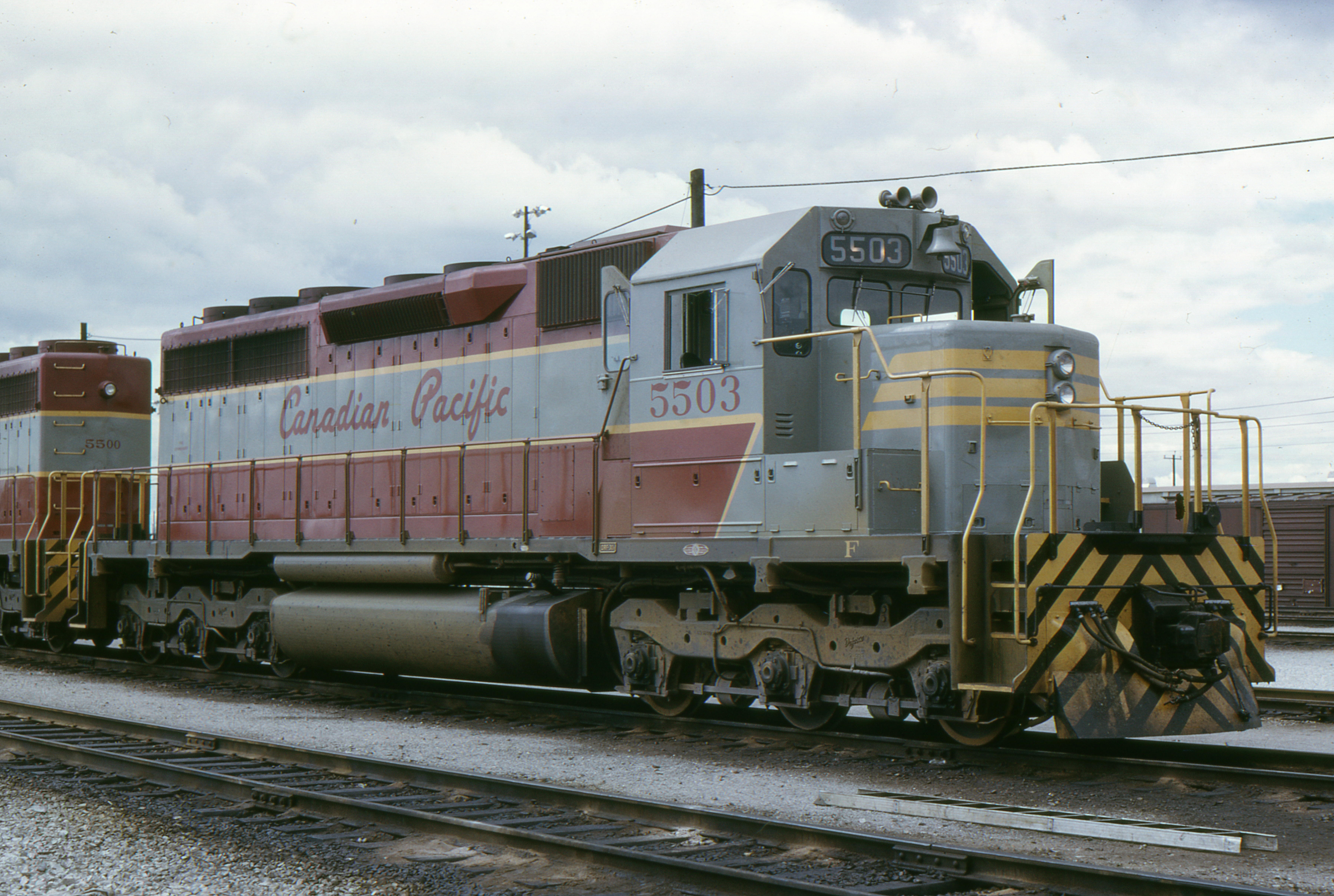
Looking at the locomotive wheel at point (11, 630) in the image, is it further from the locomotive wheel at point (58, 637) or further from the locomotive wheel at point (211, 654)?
the locomotive wheel at point (211, 654)

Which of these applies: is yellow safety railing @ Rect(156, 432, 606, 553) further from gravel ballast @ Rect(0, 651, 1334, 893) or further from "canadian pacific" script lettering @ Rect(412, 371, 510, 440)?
gravel ballast @ Rect(0, 651, 1334, 893)

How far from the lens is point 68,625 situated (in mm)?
16016

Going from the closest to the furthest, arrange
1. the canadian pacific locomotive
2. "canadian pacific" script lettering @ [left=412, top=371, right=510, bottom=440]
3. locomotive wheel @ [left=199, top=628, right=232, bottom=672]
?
the canadian pacific locomotive → "canadian pacific" script lettering @ [left=412, top=371, right=510, bottom=440] → locomotive wheel @ [left=199, top=628, right=232, bottom=672]

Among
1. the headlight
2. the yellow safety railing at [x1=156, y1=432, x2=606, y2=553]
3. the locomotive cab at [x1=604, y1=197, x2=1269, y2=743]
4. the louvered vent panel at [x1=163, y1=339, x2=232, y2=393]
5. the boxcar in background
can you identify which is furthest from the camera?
the boxcar in background

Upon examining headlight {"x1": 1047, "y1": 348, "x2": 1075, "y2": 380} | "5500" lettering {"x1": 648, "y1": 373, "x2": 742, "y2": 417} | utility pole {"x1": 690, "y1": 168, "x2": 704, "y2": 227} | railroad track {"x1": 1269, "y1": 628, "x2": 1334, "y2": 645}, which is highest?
utility pole {"x1": 690, "y1": 168, "x2": 704, "y2": 227}

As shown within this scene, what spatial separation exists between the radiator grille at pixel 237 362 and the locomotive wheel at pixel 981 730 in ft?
25.9

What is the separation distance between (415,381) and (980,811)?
24.0 feet

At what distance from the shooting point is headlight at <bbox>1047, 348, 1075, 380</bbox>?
805cm

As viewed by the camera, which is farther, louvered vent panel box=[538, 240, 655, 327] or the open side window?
louvered vent panel box=[538, 240, 655, 327]

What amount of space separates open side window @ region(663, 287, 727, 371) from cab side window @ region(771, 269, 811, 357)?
1.26 feet

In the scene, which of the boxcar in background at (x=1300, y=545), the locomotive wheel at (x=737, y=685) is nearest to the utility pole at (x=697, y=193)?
the boxcar in background at (x=1300, y=545)

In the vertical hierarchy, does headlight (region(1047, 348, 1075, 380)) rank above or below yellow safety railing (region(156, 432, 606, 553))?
above

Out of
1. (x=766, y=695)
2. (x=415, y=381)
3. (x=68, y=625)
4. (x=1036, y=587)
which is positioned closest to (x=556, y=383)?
(x=415, y=381)

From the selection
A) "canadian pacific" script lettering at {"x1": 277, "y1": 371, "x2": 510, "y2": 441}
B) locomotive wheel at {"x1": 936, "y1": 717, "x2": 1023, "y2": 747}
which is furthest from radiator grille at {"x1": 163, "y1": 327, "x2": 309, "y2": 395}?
locomotive wheel at {"x1": 936, "y1": 717, "x2": 1023, "y2": 747}
